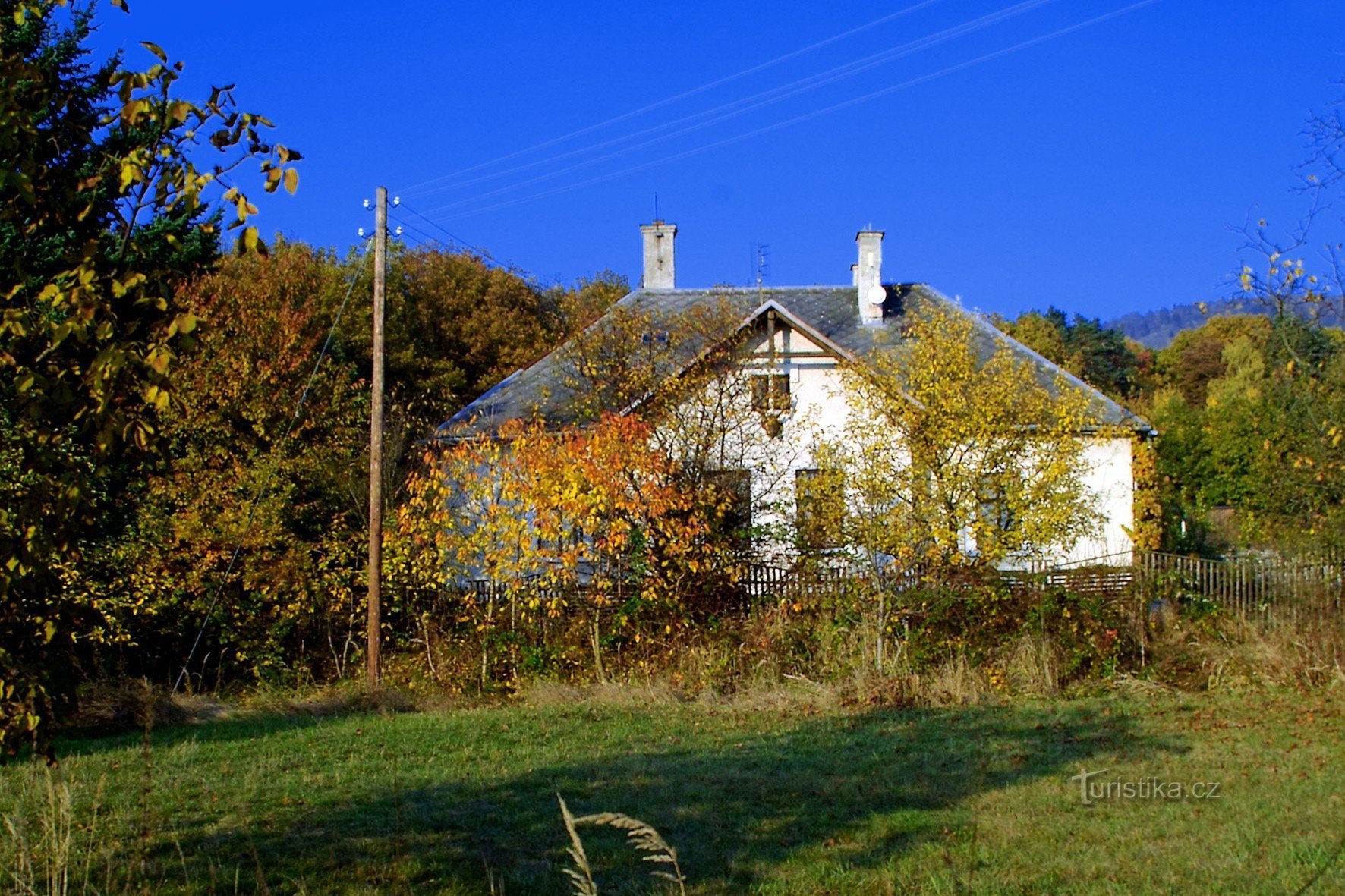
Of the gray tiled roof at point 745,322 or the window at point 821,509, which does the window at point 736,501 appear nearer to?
the window at point 821,509

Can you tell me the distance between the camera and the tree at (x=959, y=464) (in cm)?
1703

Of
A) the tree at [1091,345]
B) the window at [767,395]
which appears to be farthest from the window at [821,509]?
the tree at [1091,345]

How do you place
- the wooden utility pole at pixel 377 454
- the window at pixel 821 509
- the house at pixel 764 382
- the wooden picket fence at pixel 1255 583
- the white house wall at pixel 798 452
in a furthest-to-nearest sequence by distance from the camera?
the house at pixel 764 382 < the white house wall at pixel 798 452 < the window at pixel 821 509 < the wooden utility pole at pixel 377 454 < the wooden picket fence at pixel 1255 583

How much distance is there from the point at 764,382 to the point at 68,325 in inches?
623

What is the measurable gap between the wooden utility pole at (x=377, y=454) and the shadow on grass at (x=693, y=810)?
22.5ft

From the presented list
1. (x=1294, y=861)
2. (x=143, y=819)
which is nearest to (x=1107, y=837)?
(x=1294, y=861)

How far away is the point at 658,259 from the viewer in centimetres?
3158

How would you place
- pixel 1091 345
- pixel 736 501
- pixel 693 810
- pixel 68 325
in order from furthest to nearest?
pixel 1091 345 → pixel 736 501 → pixel 693 810 → pixel 68 325

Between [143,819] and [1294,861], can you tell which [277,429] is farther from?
[1294,861]

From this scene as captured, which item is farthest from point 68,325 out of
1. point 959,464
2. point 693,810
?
point 959,464

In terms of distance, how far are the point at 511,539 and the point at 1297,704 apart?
10308 millimetres

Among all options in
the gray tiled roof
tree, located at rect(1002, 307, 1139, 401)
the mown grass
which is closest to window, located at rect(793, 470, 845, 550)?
the gray tiled roof

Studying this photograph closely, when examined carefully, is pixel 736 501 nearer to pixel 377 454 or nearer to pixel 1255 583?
pixel 377 454

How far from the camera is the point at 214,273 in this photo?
2308cm
